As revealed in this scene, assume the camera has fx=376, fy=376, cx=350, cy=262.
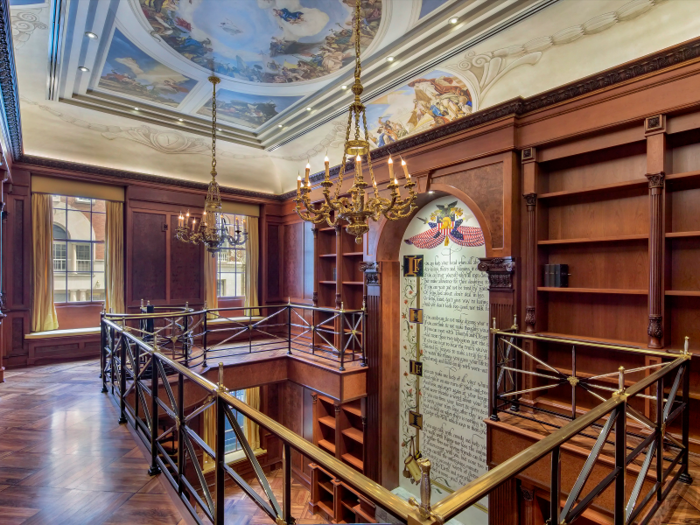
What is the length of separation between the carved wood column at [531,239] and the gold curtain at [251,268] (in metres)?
5.52

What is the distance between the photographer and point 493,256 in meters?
4.14

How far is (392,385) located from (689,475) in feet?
→ 11.6

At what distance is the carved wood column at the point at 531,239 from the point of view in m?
3.89

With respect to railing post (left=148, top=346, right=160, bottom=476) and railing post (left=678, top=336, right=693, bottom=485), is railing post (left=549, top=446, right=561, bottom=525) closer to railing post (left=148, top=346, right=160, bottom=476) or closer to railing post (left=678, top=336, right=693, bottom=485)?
railing post (left=678, top=336, right=693, bottom=485)

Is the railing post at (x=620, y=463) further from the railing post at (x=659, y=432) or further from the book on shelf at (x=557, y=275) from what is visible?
the book on shelf at (x=557, y=275)

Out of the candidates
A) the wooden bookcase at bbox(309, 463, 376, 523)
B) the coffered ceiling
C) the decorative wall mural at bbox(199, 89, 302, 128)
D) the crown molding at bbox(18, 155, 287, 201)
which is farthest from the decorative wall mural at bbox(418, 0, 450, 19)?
the wooden bookcase at bbox(309, 463, 376, 523)

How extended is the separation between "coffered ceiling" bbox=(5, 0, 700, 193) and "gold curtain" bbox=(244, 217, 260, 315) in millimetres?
2244

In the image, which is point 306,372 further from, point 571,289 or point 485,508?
point 571,289

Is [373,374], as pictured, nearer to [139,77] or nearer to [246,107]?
[246,107]

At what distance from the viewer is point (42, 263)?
5.80 meters

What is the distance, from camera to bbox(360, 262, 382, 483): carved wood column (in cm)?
543

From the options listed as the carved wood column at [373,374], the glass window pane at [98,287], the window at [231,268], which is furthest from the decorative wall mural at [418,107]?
the glass window pane at [98,287]

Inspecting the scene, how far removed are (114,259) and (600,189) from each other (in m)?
6.93

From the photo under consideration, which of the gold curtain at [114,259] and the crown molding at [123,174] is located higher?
the crown molding at [123,174]
